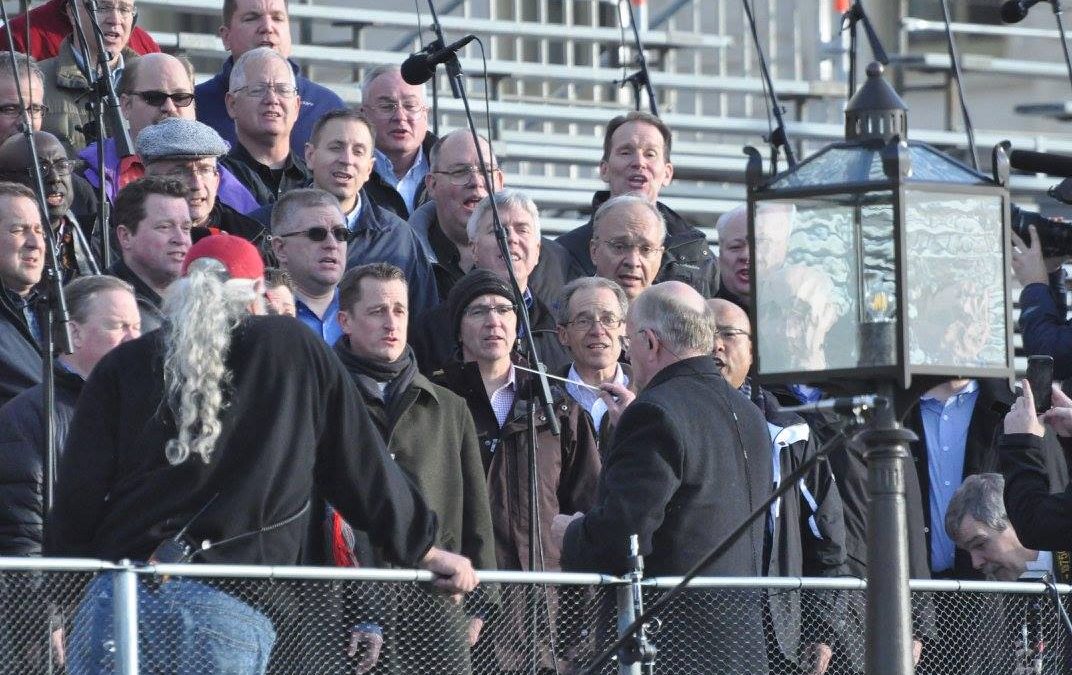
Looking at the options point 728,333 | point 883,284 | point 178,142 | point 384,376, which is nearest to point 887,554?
point 883,284

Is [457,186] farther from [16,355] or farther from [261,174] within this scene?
[16,355]

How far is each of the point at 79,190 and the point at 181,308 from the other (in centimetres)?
334

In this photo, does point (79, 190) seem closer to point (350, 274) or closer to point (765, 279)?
point (350, 274)

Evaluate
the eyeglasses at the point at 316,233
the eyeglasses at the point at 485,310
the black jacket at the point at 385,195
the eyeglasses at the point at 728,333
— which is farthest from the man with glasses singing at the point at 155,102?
the eyeglasses at the point at 728,333

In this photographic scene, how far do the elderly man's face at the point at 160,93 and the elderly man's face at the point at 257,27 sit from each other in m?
0.86

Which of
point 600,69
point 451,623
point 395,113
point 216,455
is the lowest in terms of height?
point 451,623

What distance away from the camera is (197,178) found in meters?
7.95

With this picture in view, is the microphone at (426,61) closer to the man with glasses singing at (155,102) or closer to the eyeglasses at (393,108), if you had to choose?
the man with glasses singing at (155,102)

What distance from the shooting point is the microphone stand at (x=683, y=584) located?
464 cm

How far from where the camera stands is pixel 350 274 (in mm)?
7160

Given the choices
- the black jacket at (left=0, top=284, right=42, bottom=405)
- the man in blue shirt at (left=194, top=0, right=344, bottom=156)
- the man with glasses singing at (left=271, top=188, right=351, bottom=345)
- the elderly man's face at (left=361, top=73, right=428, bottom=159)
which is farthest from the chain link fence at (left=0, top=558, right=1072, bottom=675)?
the man in blue shirt at (left=194, top=0, right=344, bottom=156)

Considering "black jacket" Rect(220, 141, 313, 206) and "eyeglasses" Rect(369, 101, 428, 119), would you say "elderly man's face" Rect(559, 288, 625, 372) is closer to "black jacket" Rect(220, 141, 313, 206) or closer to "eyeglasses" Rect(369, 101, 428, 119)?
"black jacket" Rect(220, 141, 313, 206)

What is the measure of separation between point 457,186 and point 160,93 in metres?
1.25

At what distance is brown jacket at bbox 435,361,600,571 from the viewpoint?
23.0 feet
